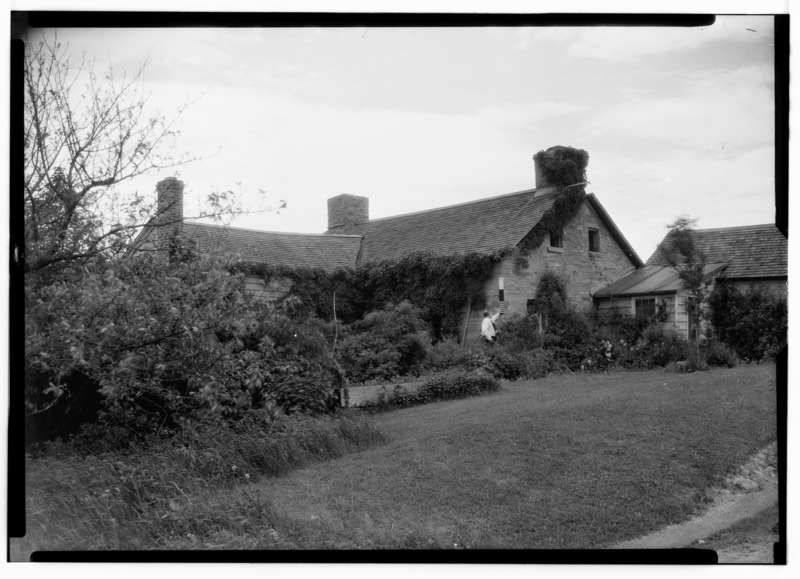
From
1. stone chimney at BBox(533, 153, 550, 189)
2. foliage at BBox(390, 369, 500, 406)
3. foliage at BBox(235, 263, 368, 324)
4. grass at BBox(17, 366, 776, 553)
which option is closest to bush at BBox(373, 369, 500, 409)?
foliage at BBox(390, 369, 500, 406)

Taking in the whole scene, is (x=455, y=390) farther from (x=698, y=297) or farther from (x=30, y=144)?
(x=30, y=144)

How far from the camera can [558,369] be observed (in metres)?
11.9

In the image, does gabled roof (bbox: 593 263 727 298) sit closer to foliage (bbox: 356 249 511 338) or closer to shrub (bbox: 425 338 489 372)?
foliage (bbox: 356 249 511 338)

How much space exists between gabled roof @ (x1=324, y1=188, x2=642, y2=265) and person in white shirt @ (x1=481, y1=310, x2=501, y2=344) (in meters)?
1.37

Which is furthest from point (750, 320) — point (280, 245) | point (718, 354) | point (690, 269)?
point (280, 245)

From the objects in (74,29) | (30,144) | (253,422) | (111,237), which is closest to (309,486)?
(253,422)

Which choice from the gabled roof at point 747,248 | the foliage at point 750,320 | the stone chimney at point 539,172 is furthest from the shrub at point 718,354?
the stone chimney at point 539,172

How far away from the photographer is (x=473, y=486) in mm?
6164

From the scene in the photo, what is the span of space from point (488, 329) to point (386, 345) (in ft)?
8.56

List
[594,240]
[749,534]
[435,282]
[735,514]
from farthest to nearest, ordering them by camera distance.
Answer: [594,240]
[435,282]
[735,514]
[749,534]

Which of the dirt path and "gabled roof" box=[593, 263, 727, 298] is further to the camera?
"gabled roof" box=[593, 263, 727, 298]

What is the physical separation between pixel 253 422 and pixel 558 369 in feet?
21.4

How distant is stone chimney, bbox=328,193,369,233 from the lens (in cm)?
814

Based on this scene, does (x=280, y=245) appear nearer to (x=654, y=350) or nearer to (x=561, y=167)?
(x=561, y=167)
